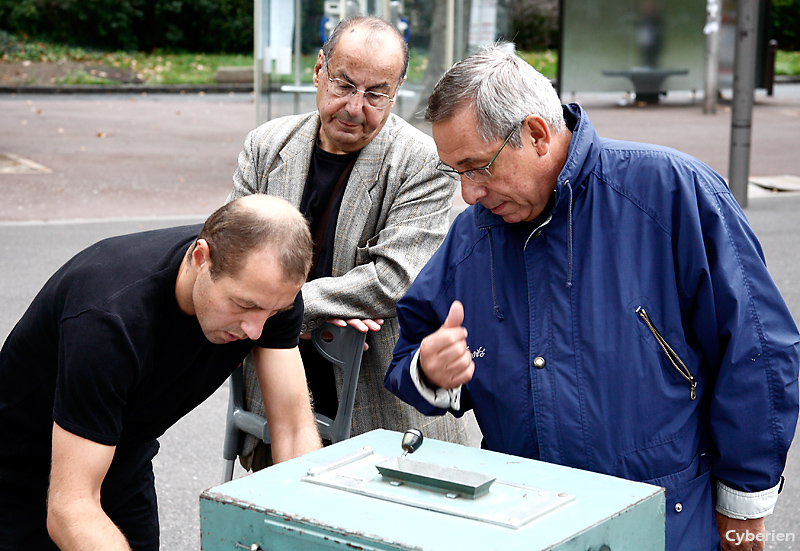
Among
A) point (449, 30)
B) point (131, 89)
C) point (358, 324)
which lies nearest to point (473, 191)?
point (358, 324)

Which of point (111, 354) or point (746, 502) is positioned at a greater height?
point (111, 354)

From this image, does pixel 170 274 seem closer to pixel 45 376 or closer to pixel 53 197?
pixel 45 376

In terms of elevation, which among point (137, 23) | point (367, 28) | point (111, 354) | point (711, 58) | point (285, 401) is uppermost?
point (137, 23)

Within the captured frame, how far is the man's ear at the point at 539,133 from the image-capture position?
6.40 feet

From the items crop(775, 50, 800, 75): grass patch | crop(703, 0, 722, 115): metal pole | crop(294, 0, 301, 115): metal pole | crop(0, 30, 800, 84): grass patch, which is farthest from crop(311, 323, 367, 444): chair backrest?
crop(775, 50, 800, 75): grass patch

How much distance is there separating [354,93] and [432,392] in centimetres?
115

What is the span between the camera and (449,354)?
1.82m

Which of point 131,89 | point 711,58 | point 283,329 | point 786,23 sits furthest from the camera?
point 786,23

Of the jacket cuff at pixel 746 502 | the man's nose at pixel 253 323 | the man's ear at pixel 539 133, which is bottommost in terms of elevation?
the jacket cuff at pixel 746 502

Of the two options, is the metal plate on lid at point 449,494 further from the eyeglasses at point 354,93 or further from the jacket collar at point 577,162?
the eyeglasses at point 354,93

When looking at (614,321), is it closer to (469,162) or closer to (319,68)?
(469,162)

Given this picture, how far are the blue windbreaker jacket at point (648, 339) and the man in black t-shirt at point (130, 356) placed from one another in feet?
1.74

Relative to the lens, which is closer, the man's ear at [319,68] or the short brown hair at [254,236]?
the short brown hair at [254,236]

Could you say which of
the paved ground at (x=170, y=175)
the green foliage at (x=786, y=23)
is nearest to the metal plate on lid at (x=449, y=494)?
the paved ground at (x=170, y=175)
